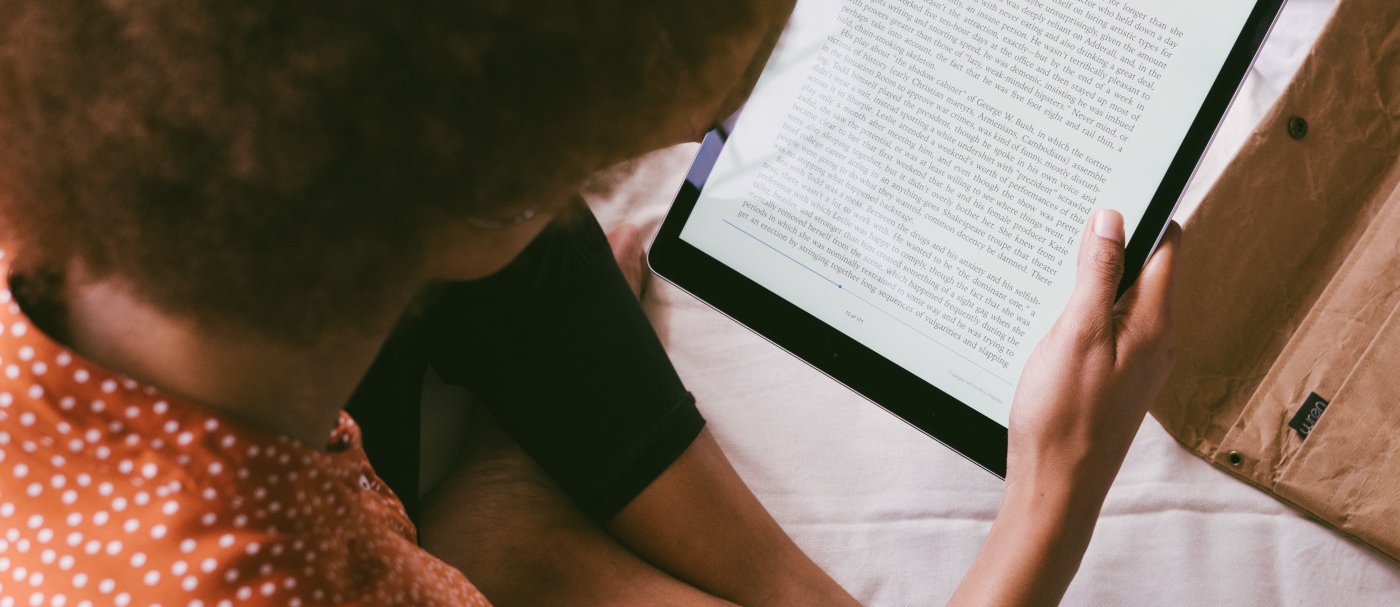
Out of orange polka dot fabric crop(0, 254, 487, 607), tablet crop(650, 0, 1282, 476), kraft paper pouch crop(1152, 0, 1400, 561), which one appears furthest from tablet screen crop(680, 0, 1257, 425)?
orange polka dot fabric crop(0, 254, 487, 607)

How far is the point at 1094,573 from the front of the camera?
0.71 metres

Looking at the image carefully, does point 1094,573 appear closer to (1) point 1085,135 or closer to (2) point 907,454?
(2) point 907,454

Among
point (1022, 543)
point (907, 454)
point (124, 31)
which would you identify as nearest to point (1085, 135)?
point (1022, 543)

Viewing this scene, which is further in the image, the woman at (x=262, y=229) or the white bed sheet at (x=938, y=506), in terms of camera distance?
the white bed sheet at (x=938, y=506)

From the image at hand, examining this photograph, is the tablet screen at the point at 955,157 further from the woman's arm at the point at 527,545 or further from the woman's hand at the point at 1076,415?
the woman's arm at the point at 527,545

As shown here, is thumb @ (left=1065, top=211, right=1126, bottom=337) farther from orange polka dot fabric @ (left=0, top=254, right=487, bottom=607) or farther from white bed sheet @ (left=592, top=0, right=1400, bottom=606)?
orange polka dot fabric @ (left=0, top=254, right=487, bottom=607)

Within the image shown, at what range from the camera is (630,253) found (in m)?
0.86

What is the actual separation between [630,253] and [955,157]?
40cm

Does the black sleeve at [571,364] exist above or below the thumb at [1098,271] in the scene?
below

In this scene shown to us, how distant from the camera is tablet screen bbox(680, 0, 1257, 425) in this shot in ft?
1.63

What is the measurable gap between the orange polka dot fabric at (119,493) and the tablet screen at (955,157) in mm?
325

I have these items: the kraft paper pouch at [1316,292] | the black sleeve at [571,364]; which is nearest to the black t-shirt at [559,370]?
the black sleeve at [571,364]

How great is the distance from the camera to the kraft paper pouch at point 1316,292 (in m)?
0.64

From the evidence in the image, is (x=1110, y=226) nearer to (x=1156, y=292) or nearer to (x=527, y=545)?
(x=1156, y=292)
